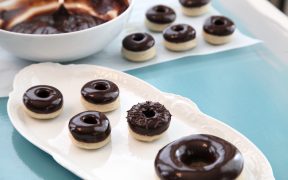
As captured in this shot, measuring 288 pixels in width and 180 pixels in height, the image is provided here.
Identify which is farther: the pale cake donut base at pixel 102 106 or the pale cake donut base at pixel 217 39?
the pale cake donut base at pixel 217 39

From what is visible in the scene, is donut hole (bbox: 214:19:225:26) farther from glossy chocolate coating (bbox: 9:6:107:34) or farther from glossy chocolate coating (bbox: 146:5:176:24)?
glossy chocolate coating (bbox: 9:6:107:34)

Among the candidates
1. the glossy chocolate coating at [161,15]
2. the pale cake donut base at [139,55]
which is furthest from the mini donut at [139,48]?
the glossy chocolate coating at [161,15]

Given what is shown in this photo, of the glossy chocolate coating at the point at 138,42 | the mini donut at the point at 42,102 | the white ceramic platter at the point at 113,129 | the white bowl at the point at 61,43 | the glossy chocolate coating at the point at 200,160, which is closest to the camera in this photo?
the glossy chocolate coating at the point at 200,160

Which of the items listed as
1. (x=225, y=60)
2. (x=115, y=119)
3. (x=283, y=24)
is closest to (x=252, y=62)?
(x=225, y=60)

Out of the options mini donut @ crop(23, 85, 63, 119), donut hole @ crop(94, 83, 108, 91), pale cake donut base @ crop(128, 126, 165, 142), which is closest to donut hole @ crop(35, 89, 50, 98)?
mini donut @ crop(23, 85, 63, 119)

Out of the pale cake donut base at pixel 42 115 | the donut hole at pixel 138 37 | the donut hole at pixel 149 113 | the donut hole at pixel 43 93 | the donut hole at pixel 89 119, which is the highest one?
the donut hole at pixel 149 113

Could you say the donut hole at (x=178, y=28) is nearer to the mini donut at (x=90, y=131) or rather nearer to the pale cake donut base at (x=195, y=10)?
the pale cake donut base at (x=195, y=10)
